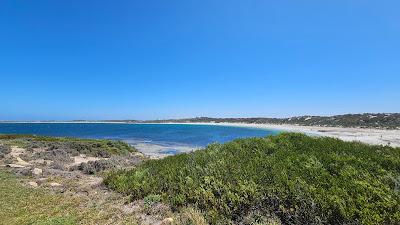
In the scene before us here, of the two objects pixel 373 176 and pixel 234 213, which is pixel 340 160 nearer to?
pixel 373 176

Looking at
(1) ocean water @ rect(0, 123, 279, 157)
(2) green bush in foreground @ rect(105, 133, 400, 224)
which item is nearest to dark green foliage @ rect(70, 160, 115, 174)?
(2) green bush in foreground @ rect(105, 133, 400, 224)

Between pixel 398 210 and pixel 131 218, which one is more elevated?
pixel 398 210

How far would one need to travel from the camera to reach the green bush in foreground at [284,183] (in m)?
6.54

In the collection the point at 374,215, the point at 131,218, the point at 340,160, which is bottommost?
the point at 131,218

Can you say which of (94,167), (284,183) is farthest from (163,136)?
(284,183)

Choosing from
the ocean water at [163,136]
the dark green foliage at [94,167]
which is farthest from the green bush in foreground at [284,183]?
the ocean water at [163,136]

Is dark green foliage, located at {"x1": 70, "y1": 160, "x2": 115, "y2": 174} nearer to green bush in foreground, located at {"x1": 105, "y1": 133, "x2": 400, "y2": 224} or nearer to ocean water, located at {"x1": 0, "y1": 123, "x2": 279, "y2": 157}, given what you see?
green bush in foreground, located at {"x1": 105, "y1": 133, "x2": 400, "y2": 224}

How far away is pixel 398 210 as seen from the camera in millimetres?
6164

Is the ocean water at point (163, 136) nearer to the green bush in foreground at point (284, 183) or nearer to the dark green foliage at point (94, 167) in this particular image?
the dark green foliage at point (94, 167)

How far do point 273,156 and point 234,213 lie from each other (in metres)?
3.25

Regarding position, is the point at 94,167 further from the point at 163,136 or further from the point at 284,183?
the point at 163,136

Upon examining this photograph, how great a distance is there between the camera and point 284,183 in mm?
7645

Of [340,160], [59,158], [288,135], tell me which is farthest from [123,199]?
[59,158]

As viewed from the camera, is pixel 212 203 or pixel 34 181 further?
pixel 34 181
